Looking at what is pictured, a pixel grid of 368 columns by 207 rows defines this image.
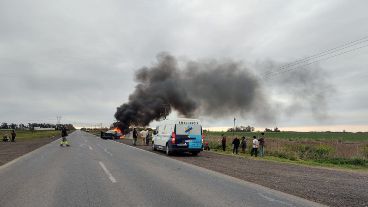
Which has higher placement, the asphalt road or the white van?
the white van

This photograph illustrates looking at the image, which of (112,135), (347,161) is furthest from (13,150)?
(112,135)

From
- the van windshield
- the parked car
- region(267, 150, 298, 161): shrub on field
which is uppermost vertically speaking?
the van windshield

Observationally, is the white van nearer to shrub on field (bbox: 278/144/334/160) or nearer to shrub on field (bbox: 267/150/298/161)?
shrub on field (bbox: 267/150/298/161)

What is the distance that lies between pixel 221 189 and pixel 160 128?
1709 cm

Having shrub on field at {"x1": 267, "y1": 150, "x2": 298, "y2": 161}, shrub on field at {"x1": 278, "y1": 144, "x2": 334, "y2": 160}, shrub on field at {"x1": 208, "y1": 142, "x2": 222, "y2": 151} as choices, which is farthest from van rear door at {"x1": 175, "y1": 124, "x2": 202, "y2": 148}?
shrub on field at {"x1": 208, "y1": 142, "x2": 222, "y2": 151}

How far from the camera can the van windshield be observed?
22.7 m

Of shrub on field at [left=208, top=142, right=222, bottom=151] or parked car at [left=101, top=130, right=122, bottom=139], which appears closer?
shrub on field at [left=208, top=142, right=222, bottom=151]

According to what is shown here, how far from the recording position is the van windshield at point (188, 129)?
22703 millimetres

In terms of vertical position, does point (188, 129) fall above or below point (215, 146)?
above

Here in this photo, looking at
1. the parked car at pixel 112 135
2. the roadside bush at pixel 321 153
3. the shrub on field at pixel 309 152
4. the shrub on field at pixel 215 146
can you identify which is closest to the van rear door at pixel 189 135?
the shrub on field at pixel 309 152

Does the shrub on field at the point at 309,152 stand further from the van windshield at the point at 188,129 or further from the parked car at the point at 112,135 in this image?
the parked car at the point at 112,135

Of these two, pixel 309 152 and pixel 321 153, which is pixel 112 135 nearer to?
pixel 309 152

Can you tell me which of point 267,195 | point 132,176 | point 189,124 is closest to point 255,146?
point 189,124

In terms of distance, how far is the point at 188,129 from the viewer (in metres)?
23.0
